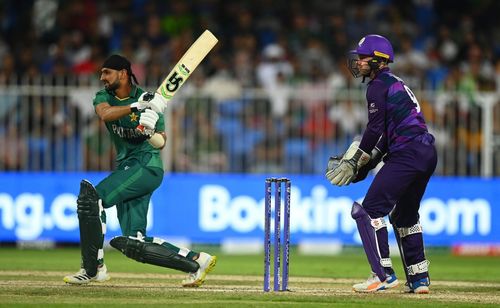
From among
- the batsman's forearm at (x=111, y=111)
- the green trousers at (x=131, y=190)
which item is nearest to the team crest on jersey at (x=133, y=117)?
the batsman's forearm at (x=111, y=111)

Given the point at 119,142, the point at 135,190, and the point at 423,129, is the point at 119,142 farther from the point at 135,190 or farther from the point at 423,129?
the point at 423,129

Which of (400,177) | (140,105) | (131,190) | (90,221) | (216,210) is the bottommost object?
(216,210)

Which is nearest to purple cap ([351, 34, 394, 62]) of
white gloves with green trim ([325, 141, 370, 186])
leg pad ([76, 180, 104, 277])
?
white gloves with green trim ([325, 141, 370, 186])

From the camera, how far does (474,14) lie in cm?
2298

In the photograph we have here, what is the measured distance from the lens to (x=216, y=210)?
1811 centimetres

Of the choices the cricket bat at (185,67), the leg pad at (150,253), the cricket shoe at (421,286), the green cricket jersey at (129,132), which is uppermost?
the cricket bat at (185,67)

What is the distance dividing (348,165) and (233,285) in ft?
6.01

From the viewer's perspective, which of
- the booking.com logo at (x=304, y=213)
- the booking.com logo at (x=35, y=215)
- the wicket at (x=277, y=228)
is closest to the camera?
the wicket at (x=277, y=228)

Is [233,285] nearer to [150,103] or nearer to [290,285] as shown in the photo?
[290,285]

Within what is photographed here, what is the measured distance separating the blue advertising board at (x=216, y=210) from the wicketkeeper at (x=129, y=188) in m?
6.68

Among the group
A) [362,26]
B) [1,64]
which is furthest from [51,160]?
[362,26]

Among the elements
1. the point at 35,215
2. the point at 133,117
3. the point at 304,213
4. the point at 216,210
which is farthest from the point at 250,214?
the point at 133,117

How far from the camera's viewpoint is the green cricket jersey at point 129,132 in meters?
11.1

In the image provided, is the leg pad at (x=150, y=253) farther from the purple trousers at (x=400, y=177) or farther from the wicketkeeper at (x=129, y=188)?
the purple trousers at (x=400, y=177)
